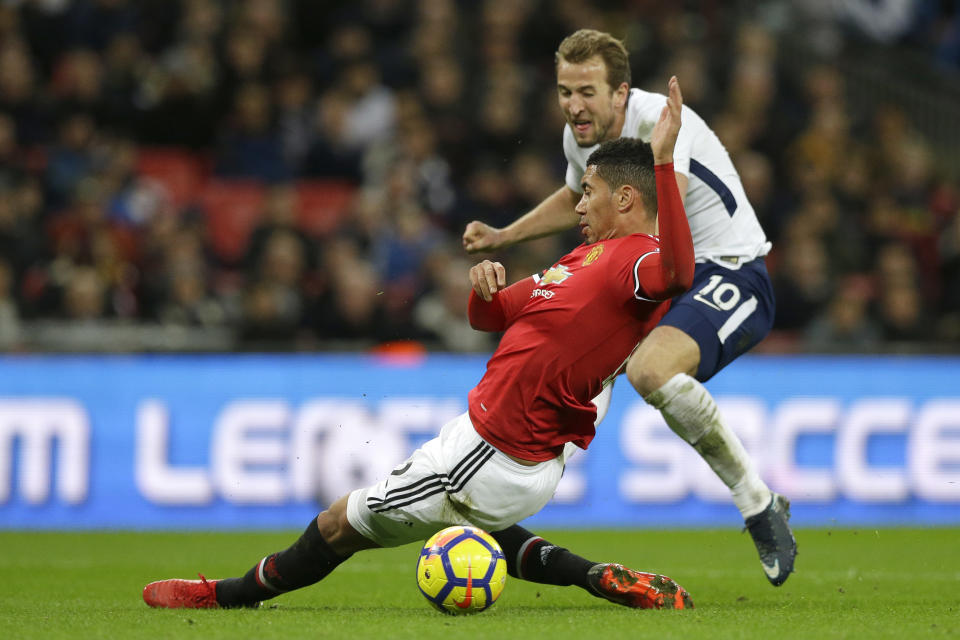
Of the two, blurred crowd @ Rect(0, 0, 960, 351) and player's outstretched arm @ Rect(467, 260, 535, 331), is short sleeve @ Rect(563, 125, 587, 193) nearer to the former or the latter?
player's outstretched arm @ Rect(467, 260, 535, 331)

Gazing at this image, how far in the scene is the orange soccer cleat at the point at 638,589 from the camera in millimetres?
5516

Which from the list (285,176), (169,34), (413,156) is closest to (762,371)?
(413,156)

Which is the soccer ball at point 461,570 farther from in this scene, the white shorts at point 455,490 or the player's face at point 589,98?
the player's face at point 589,98

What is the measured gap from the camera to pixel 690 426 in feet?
18.4

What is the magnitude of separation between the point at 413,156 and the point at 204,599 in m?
7.97

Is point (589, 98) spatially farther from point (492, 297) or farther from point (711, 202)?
point (492, 297)

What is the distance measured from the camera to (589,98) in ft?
20.0

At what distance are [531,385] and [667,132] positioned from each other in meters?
1.05

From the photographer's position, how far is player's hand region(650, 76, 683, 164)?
4.84 m

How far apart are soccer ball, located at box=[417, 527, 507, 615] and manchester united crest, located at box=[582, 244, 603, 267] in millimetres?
1089

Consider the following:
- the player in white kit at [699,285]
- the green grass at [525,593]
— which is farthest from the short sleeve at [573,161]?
the green grass at [525,593]

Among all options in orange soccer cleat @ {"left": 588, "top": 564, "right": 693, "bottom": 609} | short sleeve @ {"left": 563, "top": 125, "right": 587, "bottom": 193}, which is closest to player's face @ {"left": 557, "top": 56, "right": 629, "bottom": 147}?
short sleeve @ {"left": 563, "top": 125, "right": 587, "bottom": 193}

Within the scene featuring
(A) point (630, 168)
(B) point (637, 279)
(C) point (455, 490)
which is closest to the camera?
(B) point (637, 279)

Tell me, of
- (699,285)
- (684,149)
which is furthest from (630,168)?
(699,285)
